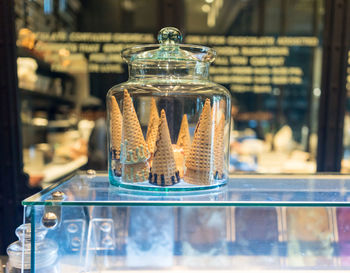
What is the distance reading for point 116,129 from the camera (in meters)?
0.86

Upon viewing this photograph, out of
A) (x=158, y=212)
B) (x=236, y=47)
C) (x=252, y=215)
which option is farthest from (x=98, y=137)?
(x=252, y=215)

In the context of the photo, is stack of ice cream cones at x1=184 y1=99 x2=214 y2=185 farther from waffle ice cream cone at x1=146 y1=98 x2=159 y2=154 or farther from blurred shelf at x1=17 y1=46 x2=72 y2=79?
blurred shelf at x1=17 y1=46 x2=72 y2=79

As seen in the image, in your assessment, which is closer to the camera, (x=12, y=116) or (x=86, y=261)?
(x=86, y=261)

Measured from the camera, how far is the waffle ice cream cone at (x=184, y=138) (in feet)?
2.73

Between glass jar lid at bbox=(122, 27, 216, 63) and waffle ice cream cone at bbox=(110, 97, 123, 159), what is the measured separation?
15 centimetres

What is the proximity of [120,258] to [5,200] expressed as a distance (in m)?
1.45

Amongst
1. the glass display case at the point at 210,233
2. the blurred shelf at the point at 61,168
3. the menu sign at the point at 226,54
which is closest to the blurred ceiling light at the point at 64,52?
the menu sign at the point at 226,54

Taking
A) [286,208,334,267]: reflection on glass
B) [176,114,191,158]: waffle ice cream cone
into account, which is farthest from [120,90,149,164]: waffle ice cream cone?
[286,208,334,267]: reflection on glass

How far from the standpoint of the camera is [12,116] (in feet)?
6.58

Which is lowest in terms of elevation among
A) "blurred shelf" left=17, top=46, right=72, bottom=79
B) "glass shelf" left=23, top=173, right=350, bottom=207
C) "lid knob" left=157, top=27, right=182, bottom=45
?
"glass shelf" left=23, top=173, right=350, bottom=207

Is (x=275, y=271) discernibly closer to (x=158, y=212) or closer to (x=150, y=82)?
(x=158, y=212)

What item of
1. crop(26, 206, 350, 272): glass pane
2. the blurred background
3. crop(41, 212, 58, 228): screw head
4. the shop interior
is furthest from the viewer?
the blurred background

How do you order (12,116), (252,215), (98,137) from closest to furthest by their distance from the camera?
(252,215), (12,116), (98,137)

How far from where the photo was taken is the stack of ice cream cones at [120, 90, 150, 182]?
772 millimetres
